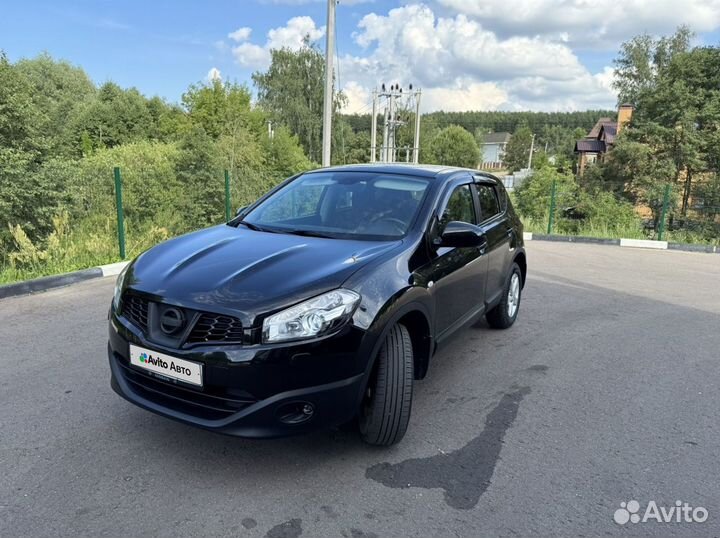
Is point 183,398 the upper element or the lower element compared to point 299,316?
lower

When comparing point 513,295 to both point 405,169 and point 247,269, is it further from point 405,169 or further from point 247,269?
point 247,269

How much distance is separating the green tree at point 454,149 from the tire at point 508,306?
62.6 meters

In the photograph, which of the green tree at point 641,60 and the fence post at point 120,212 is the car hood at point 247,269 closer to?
the fence post at point 120,212

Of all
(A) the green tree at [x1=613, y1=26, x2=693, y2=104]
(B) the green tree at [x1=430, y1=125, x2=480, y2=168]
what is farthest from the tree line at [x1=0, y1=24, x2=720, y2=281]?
Result: (B) the green tree at [x1=430, y1=125, x2=480, y2=168]

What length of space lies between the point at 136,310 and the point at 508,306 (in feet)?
12.5

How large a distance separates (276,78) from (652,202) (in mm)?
35368

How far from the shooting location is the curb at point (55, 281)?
259 inches

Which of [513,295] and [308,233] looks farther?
[513,295]

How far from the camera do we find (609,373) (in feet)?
14.5

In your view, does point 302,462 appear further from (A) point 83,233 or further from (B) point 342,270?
(A) point 83,233

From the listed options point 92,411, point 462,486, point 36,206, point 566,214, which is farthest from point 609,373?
point 566,214

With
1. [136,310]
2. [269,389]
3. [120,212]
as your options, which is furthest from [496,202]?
[120,212]

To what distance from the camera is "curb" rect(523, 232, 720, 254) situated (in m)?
13.9

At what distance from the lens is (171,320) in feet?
8.64
